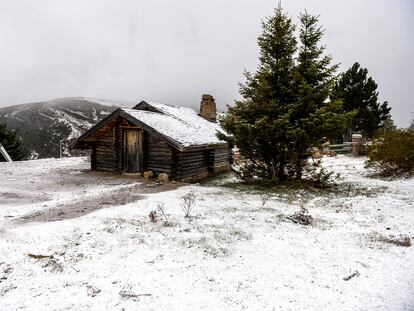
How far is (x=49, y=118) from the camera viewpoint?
426 ft

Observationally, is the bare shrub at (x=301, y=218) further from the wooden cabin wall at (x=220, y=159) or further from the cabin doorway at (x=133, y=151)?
the wooden cabin wall at (x=220, y=159)

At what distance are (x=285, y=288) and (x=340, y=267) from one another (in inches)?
58.0

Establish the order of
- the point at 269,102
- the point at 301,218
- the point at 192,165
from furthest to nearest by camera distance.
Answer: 1. the point at 192,165
2. the point at 269,102
3. the point at 301,218

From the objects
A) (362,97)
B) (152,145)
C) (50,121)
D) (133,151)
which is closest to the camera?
(152,145)

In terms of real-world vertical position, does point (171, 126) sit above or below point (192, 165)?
above

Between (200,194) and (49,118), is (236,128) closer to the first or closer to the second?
(200,194)

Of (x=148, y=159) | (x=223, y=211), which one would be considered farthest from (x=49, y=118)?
(x=223, y=211)

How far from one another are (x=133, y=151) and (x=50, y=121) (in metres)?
124

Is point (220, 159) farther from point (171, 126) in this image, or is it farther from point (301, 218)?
point (301, 218)

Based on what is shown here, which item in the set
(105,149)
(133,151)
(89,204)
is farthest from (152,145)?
(89,204)

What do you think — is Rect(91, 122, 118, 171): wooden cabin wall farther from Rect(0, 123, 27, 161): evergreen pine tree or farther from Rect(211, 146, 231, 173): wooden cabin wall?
Rect(0, 123, 27, 161): evergreen pine tree

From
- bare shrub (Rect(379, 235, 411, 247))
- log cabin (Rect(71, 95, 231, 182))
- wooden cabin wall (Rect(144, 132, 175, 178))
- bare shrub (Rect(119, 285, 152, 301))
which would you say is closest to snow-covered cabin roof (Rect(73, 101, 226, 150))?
log cabin (Rect(71, 95, 231, 182))

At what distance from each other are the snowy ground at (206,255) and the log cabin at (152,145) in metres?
5.41

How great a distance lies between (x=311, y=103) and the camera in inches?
512
